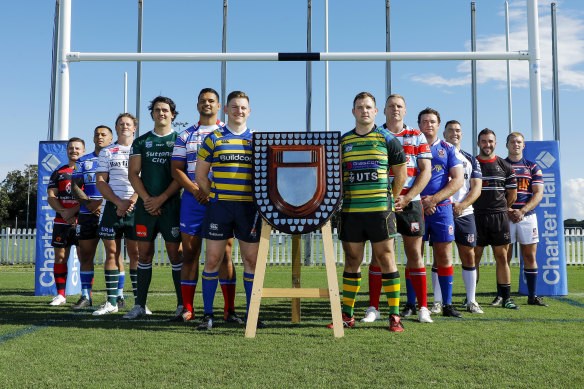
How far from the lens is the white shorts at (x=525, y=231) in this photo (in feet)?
20.5

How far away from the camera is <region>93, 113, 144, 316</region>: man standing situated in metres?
5.15

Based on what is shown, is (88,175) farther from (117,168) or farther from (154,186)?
(154,186)

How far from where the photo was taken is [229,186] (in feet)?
13.4

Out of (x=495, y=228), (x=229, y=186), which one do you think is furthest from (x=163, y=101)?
(x=495, y=228)

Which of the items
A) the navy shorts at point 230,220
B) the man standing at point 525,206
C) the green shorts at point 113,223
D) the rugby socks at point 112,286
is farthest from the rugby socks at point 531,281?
the rugby socks at point 112,286

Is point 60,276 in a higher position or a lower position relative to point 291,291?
lower

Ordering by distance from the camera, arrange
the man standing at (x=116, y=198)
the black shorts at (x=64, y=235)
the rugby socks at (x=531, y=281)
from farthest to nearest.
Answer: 1. the black shorts at (x=64, y=235)
2. the rugby socks at (x=531, y=281)
3. the man standing at (x=116, y=198)

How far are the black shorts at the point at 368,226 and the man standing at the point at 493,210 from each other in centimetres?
235

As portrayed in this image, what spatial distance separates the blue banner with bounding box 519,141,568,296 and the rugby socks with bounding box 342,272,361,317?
12.9 ft

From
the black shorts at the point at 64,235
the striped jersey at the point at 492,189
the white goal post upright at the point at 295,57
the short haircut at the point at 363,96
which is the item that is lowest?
the black shorts at the point at 64,235

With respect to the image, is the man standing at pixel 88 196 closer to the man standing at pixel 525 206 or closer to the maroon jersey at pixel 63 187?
the maroon jersey at pixel 63 187

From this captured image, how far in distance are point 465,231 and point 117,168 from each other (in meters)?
3.81

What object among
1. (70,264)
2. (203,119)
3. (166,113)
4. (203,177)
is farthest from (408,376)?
(70,264)

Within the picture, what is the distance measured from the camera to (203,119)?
4.64 metres
